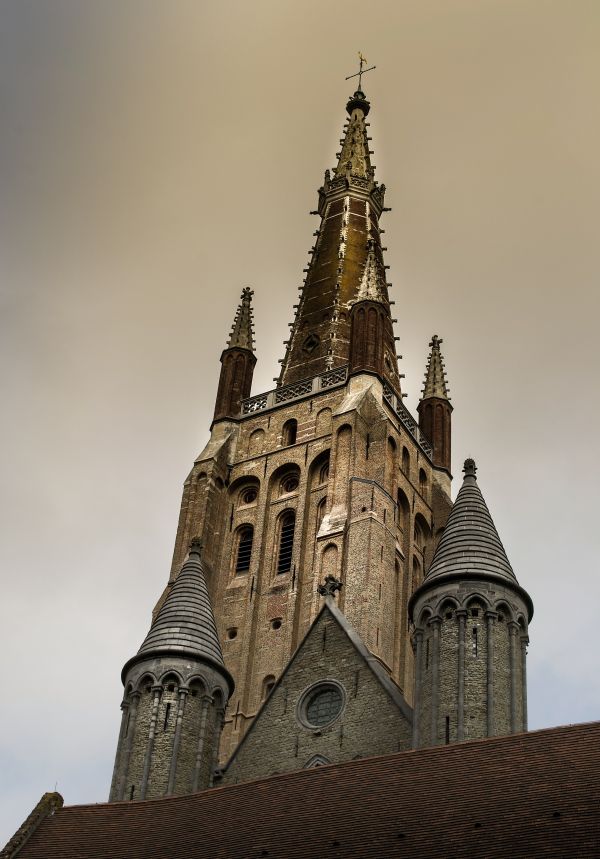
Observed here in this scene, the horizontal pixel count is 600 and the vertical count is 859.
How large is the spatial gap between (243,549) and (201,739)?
649 inches

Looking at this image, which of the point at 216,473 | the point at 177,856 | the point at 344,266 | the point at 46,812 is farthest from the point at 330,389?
the point at 177,856

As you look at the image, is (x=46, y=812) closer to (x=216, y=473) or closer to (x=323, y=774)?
(x=323, y=774)

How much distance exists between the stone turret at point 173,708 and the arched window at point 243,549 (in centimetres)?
1270

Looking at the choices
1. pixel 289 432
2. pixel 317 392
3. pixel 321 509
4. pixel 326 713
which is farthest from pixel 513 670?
pixel 317 392

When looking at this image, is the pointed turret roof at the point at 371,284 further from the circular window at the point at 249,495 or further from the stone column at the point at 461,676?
the stone column at the point at 461,676

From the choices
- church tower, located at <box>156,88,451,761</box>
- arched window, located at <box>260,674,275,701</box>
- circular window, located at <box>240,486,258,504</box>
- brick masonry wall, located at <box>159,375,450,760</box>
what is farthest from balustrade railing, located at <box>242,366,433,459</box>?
arched window, located at <box>260,674,275,701</box>

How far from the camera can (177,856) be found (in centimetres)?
2609

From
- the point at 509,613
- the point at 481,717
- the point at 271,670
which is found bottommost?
the point at 481,717

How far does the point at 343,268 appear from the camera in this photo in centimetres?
6025

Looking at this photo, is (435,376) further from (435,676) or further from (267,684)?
(435,676)

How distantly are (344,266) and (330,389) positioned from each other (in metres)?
9.41

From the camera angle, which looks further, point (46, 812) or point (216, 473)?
point (216, 473)

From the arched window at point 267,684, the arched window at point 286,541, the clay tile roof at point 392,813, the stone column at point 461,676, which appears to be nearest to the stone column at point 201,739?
the clay tile roof at point 392,813

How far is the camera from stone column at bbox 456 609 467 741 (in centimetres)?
2988
